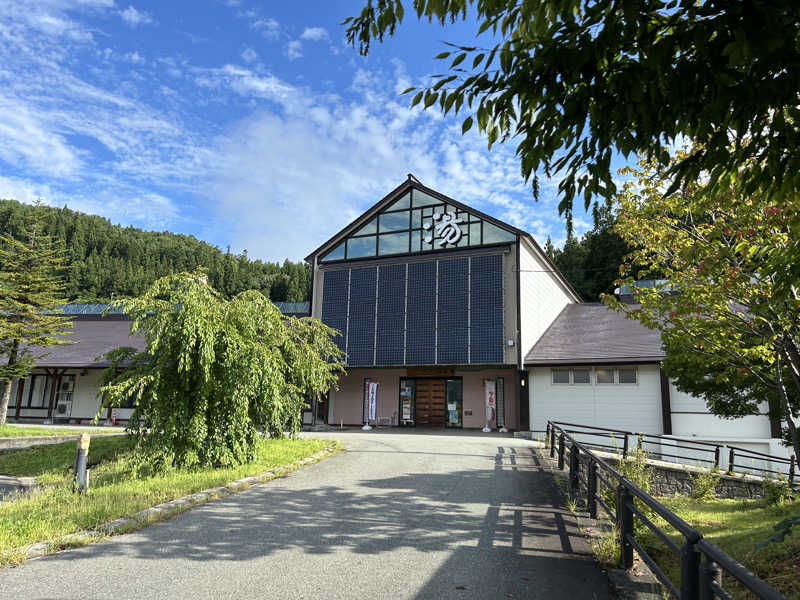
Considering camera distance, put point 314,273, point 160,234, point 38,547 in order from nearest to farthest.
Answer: point 38,547 < point 314,273 < point 160,234

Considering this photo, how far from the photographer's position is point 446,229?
24.6 m

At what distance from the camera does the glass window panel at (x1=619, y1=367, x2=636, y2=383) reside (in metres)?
21.4

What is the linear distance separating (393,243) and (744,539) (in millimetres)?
19911

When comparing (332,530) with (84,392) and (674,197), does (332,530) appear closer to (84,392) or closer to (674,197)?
(674,197)

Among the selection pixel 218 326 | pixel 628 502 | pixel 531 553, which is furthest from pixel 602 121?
pixel 218 326

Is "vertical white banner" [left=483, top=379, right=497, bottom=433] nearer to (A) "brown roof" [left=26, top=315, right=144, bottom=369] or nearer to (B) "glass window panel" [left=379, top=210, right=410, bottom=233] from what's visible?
(B) "glass window panel" [left=379, top=210, right=410, bottom=233]

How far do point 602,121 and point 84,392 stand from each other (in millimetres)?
31389

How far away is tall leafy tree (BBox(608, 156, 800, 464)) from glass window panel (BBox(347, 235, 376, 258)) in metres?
16.9

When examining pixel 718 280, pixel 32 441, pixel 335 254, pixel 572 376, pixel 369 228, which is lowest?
pixel 32 441

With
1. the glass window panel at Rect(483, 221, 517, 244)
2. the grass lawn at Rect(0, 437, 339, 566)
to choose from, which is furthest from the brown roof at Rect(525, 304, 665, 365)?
the grass lawn at Rect(0, 437, 339, 566)

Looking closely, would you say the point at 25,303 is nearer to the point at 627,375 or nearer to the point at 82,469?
the point at 82,469

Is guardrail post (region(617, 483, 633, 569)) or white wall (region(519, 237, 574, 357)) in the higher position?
white wall (region(519, 237, 574, 357))

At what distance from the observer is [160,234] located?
98812 millimetres

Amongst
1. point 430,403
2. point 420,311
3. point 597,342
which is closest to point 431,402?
point 430,403
